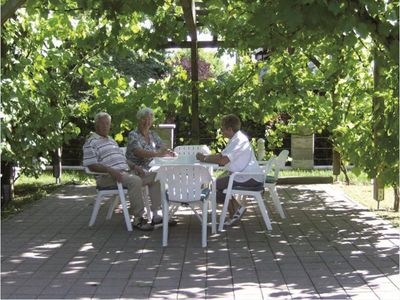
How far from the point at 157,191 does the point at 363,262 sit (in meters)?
2.78

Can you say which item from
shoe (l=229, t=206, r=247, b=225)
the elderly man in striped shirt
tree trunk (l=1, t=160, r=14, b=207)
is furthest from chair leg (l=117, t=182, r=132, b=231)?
tree trunk (l=1, t=160, r=14, b=207)

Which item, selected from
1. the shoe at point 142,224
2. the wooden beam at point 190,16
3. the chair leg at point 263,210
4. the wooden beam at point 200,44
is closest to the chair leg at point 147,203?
the shoe at point 142,224

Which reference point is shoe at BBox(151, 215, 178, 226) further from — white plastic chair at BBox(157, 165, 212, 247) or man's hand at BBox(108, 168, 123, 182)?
white plastic chair at BBox(157, 165, 212, 247)

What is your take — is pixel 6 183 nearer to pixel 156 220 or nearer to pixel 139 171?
pixel 139 171

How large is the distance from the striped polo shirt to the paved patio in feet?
2.50

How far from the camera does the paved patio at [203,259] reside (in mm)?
4445

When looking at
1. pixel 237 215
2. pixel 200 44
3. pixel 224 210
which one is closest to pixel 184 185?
pixel 224 210

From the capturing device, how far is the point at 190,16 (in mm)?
9000

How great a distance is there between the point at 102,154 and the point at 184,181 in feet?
4.61

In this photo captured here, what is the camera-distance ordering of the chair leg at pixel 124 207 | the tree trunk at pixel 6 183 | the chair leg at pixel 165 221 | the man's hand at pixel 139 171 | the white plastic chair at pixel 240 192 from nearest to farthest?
the chair leg at pixel 165 221, the white plastic chair at pixel 240 192, the chair leg at pixel 124 207, the man's hand at pixel 139 171, the tree trunk at pixel 6 183

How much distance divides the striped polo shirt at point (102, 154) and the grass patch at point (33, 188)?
170cm

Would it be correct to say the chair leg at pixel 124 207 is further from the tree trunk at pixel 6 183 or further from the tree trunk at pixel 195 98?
the tree trunk at pixel 195 98

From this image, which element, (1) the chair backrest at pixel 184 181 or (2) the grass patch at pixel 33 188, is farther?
(2) the grass patch at pixel 33 188

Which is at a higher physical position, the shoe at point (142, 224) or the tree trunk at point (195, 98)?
the tree trunk at point (195, 98)
